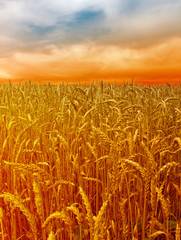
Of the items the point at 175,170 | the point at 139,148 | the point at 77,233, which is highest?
the point at 139,148

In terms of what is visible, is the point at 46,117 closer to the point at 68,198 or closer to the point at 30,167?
the point at 68,198

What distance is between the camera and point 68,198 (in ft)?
5.46

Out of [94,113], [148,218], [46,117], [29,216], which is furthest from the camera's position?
[46,117]

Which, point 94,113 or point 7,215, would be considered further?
point 94,113

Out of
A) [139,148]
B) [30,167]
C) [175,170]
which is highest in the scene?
[30,167]

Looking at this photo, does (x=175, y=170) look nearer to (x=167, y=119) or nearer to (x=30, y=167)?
(x=167, y=119)

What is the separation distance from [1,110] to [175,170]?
2.16 meters

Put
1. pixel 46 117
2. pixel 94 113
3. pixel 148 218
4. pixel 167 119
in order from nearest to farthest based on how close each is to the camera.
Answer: pixel 148 218 → pixel 94 113 → pixel 167 119 → pixel 46 117

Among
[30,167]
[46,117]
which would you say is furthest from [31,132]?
[30,167]

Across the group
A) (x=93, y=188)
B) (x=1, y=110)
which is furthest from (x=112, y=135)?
(x=1, y=110)

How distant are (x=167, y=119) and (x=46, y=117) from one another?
1361 millimetres

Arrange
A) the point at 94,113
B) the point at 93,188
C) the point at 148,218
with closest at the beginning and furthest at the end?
1. the point at 148,218
2. the point at 93,188
3. the point at 94,113

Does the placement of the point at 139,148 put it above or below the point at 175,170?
above

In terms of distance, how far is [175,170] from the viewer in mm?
2111
